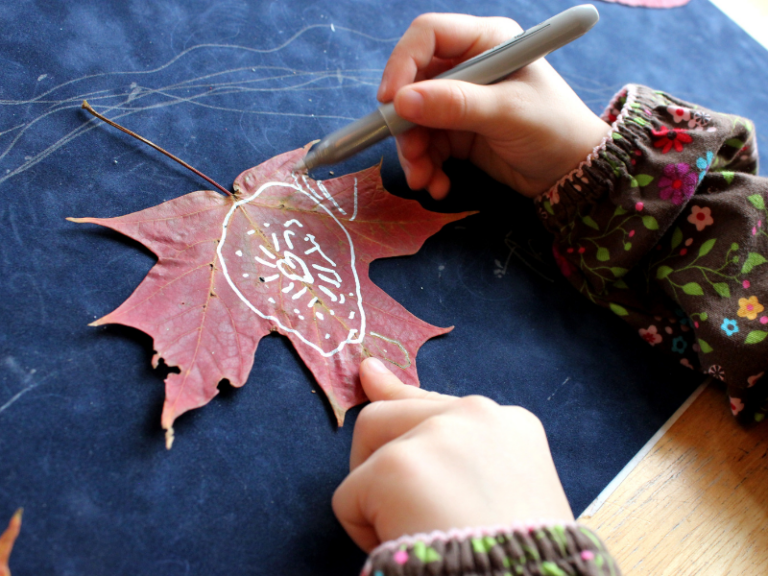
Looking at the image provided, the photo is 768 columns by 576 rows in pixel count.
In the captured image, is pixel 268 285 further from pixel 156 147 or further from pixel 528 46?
pixel 528 46

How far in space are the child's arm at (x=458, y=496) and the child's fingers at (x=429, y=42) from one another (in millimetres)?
379

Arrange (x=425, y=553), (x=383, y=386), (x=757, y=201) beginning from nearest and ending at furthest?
(x=425, y=553) → (x=383, y=386) → (x=757, y=201)

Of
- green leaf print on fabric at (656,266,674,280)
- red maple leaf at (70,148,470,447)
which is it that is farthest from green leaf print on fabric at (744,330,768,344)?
red maple leaf at (70,148,470,447)

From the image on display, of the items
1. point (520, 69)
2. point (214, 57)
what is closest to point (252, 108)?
point (214, 57)

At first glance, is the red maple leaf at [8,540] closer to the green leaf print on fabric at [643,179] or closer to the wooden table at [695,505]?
the wooden table at [695,505]

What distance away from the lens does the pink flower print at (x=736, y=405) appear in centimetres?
56

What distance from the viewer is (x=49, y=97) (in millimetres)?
554

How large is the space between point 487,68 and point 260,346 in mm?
385

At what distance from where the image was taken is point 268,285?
0.50m

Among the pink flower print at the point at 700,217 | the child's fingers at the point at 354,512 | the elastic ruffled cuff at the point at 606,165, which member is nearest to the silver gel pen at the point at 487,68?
the elastic ruffled cuff at the point at 606,165

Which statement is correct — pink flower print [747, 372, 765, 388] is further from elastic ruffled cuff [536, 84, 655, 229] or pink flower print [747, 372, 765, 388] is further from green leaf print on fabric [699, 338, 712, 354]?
elastic ruffled cuff [536, 84, 655, 229]

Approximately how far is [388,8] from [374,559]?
30.7 inches

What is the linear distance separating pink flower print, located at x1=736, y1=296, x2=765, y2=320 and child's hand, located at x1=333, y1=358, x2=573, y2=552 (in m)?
0.30

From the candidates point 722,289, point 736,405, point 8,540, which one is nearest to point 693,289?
point 722,289
